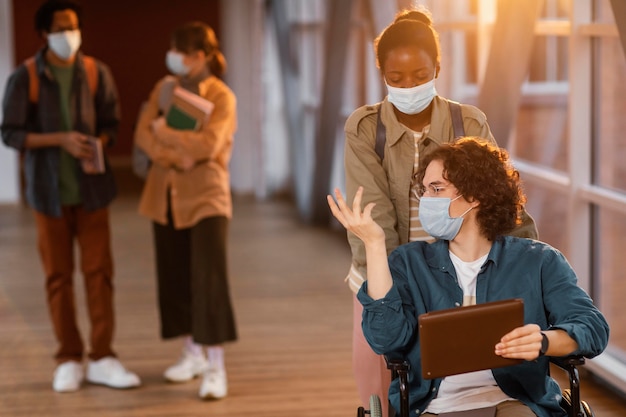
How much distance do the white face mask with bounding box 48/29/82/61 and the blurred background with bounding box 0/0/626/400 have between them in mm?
1970

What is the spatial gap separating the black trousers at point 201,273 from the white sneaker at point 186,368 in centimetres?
25

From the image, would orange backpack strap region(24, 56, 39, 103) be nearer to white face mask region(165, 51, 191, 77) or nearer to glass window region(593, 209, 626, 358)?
white face mask region(165, 51, 191, 77)

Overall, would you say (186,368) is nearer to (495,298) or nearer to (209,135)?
(209,135)


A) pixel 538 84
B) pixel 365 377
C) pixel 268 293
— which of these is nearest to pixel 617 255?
pixel 268 293

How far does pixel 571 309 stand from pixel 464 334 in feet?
1.09

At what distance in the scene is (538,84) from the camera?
9.14 m

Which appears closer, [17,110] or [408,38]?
[408,38]

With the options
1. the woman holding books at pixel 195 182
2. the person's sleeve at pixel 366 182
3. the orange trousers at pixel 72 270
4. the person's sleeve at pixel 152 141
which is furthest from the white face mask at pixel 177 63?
the person's sleeve at pixel 366 182

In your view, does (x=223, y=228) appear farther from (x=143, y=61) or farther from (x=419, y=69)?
(x=143, y=61)

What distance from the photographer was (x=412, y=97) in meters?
3.07

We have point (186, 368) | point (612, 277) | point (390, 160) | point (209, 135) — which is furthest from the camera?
point (612, 277)

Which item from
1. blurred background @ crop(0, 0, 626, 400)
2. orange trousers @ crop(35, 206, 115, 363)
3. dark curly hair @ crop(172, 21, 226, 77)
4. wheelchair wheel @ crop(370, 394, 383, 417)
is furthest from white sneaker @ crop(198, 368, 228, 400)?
wheelchair wheel @ crop(370, 394, 383, 417)

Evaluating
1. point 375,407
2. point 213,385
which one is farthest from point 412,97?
point 213,385

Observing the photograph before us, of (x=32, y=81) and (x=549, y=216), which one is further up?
(x=32, y=81)
